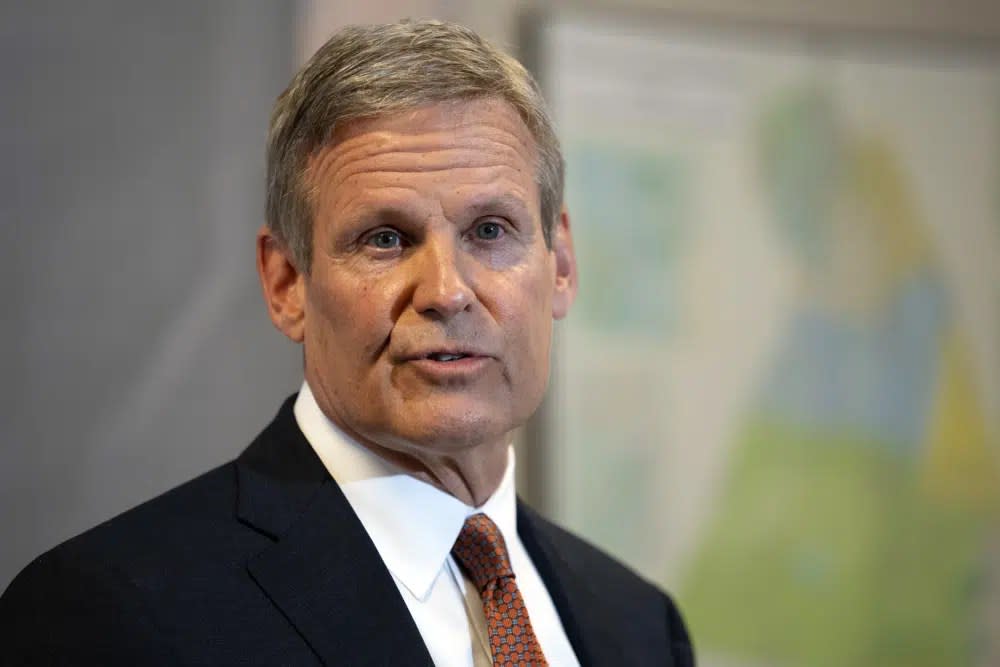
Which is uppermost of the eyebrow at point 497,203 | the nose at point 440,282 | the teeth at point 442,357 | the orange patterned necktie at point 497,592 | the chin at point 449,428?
the eyebrow at point 497,203

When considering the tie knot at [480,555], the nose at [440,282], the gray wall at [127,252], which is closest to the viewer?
the nose at [440,282]

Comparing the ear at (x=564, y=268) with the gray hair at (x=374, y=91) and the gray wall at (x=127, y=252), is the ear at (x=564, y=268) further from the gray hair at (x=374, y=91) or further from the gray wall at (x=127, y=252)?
the gray wall at (x=127, y=252)

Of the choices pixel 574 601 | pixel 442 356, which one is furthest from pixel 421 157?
pixel 574 601

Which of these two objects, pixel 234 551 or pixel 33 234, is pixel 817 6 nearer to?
pixel 33 234

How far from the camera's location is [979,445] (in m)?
2.91

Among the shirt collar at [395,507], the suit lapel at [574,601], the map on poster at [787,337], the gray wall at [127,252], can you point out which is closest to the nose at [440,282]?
the shirt collar at [395,507]

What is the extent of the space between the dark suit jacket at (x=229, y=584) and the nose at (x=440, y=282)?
24 cm

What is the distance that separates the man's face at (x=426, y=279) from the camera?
141cm

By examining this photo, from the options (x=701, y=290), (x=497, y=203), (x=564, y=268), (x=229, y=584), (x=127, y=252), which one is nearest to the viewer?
(x=229, y=584)

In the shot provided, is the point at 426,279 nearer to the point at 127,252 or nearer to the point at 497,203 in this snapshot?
the point at 497,203

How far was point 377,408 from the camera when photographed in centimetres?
144

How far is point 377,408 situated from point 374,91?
34 centimetres

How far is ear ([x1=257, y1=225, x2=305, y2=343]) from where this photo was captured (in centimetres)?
158

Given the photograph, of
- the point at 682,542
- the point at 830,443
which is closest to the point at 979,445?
the point at 830,443
